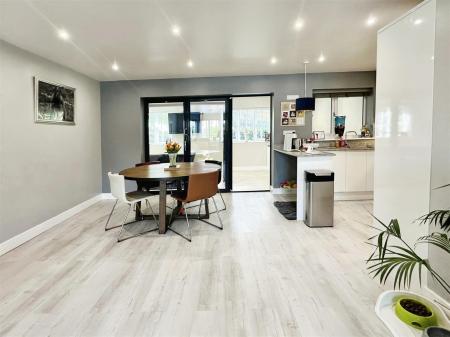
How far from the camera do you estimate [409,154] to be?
2.29 meters

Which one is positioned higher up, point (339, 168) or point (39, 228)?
point (339, 168)

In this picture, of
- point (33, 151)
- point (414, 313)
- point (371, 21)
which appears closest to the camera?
point (414, 313)

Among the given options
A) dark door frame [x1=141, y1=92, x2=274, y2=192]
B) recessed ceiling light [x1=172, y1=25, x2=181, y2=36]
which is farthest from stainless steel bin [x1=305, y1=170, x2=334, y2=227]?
recessed ceiling light [x1=172, y1=25, x2=181, y2=36]

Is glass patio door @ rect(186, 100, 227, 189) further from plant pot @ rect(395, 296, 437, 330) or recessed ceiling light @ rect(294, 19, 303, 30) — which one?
plant pot @ rect(395, 296, 437, 330)

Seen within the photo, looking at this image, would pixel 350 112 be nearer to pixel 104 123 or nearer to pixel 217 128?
pixel 217 128

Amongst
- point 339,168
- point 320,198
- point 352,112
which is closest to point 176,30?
point 320,198

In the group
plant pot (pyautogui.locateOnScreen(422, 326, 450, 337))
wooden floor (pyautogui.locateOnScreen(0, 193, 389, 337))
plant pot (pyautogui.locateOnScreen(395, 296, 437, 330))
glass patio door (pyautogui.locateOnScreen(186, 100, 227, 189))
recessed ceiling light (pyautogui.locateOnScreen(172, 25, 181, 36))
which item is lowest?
wooden floor (pyautogui.locateOnScreen(0, 193, 389, 337))

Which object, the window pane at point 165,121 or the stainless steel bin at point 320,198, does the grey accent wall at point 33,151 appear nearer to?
the window pane at point 165,121

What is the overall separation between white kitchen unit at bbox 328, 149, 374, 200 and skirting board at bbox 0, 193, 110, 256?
4.47m

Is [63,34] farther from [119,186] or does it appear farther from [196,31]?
[119,186]

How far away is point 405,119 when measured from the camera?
233 cm

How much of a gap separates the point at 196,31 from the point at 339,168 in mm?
3490

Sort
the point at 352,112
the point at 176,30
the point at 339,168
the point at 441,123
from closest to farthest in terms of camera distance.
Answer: the point at 441,123 → the point at 176,30 → the point at 339,168 → the point at 352,112

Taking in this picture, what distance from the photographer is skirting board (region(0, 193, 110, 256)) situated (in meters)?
3.24
